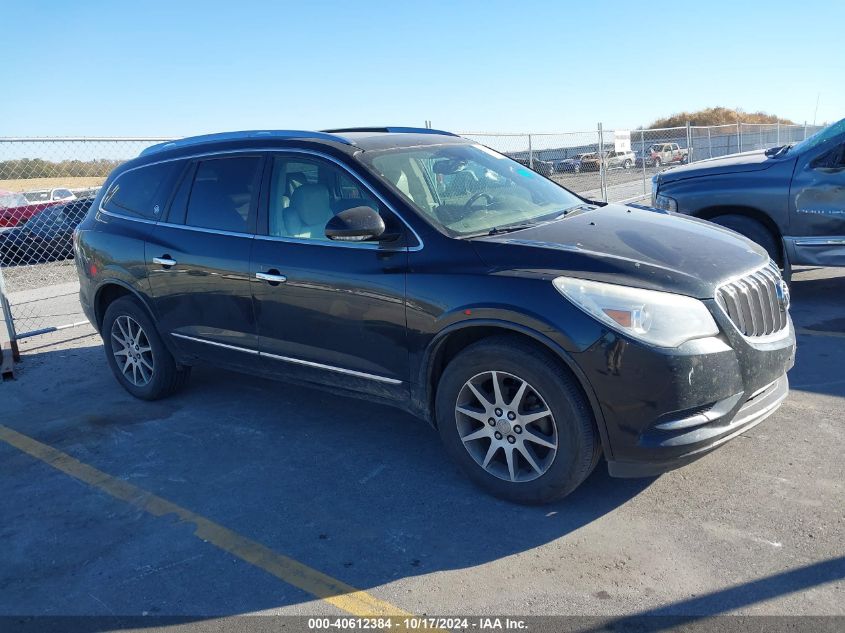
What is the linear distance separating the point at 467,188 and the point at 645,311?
1637 mm

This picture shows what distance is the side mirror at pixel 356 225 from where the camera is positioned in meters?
3.88

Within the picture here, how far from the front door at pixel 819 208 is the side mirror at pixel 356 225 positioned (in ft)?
16.0

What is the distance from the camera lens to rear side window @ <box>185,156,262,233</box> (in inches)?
188

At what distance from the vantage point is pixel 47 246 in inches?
631

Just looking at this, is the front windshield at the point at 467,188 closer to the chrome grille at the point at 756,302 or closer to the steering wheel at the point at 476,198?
the steering wheel at the point at 476,198

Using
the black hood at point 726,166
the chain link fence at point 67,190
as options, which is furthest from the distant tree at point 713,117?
the black hood at point 726,166

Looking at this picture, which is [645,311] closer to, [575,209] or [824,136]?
[575,209]

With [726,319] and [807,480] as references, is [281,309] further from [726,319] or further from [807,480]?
[807,480]

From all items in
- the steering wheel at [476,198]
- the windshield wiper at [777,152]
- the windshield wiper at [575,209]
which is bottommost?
the windshield wiper at [575,209]

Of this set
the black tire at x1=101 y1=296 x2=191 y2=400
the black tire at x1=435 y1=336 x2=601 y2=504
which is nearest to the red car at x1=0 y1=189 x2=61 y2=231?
the black tire at x1=101 y1=296 x2=191 y2=400

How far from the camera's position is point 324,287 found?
4.26 m

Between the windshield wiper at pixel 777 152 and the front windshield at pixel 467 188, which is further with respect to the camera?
the windshield wiper at pixel 777 152

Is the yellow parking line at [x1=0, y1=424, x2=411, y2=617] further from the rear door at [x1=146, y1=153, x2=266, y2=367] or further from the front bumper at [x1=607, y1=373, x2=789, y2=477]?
the front bumper at [x1=607, y1=373, x2=789, y2=477]

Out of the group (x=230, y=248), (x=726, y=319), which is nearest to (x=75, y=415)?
(x=230, y=248)
